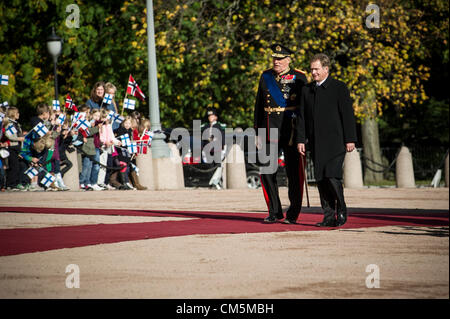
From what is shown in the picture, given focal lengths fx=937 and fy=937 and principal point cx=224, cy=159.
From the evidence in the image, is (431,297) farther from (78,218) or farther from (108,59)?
(108,59)

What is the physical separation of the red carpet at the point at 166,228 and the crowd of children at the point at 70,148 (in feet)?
19.8

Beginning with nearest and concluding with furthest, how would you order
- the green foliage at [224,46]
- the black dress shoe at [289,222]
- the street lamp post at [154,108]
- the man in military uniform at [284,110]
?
1. the man in military uniform at [284,110]
2. the black dress shoe at [289,222]
3. the street lamp post at [154,108]
4. the green foliage at [224,46]

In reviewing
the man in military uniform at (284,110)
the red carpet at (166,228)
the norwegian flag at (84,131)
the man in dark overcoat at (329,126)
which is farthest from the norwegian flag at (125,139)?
the man in dark overcoat at (329,126)

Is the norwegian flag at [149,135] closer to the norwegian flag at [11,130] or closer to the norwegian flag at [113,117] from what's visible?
the norwegian flag at [113,117]

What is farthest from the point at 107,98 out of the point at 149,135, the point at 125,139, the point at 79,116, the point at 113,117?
the point at 149,135

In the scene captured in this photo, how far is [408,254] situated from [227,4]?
23.0 metres

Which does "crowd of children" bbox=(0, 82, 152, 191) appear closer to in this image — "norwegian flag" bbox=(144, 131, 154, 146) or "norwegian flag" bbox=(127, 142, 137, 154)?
"norwegian flag" bbox=(127, 142, 137, 154)

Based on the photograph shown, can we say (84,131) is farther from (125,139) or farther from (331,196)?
(331,196)

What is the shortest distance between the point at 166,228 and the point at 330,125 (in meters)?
2.26

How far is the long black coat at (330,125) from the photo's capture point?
425 inches

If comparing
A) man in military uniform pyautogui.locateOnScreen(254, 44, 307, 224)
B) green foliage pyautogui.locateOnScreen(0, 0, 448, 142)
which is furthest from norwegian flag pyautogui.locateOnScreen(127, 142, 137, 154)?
man in military uniform pyautogui.locateOnScreen(254, 44, 307, 224)

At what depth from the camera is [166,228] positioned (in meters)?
11.0

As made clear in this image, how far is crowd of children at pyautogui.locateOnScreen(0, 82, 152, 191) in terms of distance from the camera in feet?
63.5

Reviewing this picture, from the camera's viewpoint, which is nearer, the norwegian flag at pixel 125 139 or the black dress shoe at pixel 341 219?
the black dress shoe at pixel 341 219
